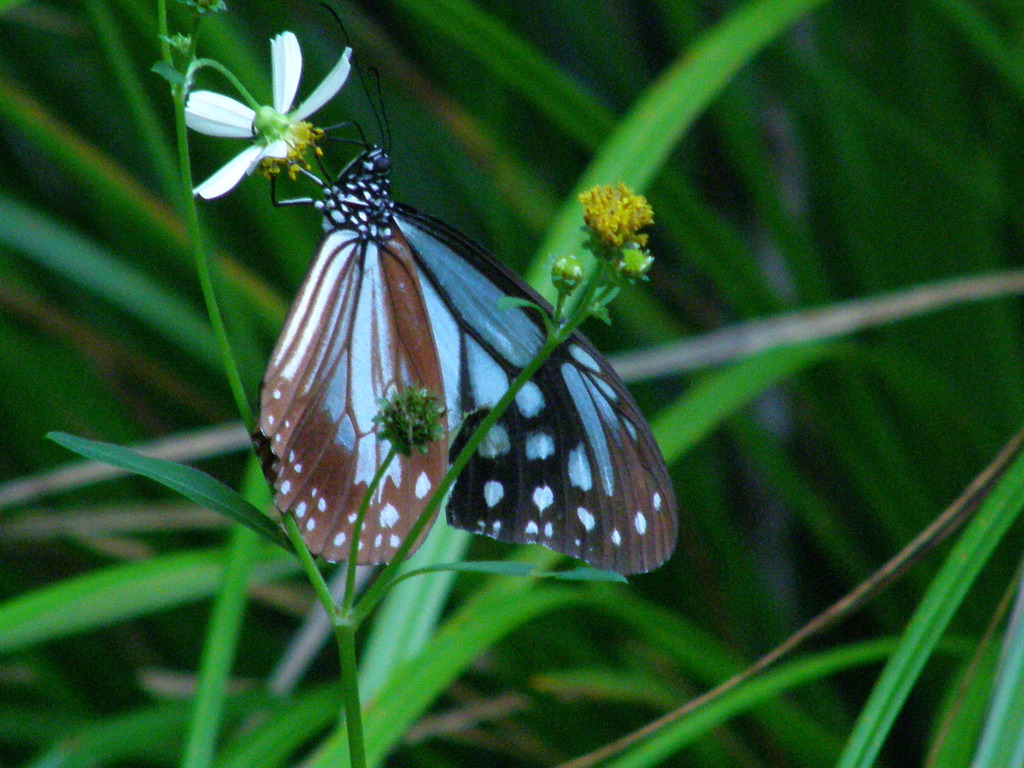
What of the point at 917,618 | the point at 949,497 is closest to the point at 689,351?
the point at 917,618

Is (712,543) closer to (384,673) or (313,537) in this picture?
(384,673)

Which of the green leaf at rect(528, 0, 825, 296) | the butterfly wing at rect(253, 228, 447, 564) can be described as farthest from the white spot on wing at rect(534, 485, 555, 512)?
the green leaf at rect(528, 0, 825, 296)

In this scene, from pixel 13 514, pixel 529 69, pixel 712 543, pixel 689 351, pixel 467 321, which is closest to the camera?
pixel 467 321

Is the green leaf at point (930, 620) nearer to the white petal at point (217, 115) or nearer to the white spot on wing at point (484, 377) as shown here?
the white spot on wing at point (484, 377)

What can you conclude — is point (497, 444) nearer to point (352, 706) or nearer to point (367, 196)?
point (367, 196)

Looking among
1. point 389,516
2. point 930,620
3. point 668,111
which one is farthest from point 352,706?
point 668,111

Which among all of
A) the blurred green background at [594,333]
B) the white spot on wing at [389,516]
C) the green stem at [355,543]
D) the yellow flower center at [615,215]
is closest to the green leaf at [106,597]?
the blurred green background at [594,333]
